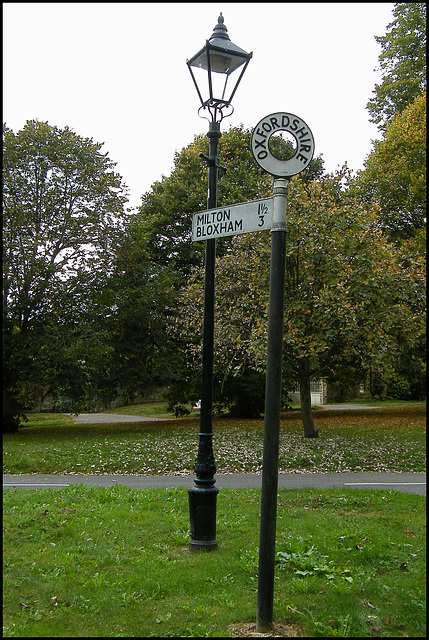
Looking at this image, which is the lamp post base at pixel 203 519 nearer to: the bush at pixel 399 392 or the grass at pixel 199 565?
the grass at pixel 199 565

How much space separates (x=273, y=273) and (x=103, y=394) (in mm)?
21735

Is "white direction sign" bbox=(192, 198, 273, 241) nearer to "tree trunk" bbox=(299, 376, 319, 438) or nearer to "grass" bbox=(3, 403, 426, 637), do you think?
"grass" bbox=(3, 403, 426, 637)

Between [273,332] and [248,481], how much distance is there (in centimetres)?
826

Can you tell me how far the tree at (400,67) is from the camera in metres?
24.4

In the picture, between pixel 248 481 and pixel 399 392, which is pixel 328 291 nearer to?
pixel 248 481

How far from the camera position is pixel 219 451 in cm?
1583

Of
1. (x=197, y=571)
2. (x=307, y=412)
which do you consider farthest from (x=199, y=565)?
(x=307, y=412)

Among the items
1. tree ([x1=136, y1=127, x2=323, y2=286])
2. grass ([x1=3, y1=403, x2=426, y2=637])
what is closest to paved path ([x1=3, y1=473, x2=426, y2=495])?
grass ([x1=3, y1=403, x2=426, y2=637])

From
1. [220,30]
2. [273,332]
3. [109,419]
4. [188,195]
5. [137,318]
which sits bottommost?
[109,419]

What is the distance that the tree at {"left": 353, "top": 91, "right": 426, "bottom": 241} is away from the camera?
20347 mm

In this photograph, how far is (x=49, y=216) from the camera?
70.8 feet

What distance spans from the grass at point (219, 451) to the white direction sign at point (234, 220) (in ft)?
29.1

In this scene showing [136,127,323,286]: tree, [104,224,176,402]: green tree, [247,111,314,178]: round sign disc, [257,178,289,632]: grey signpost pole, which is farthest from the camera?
[136,127,323,286]: tree

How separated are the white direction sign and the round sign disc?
13.2 inches
